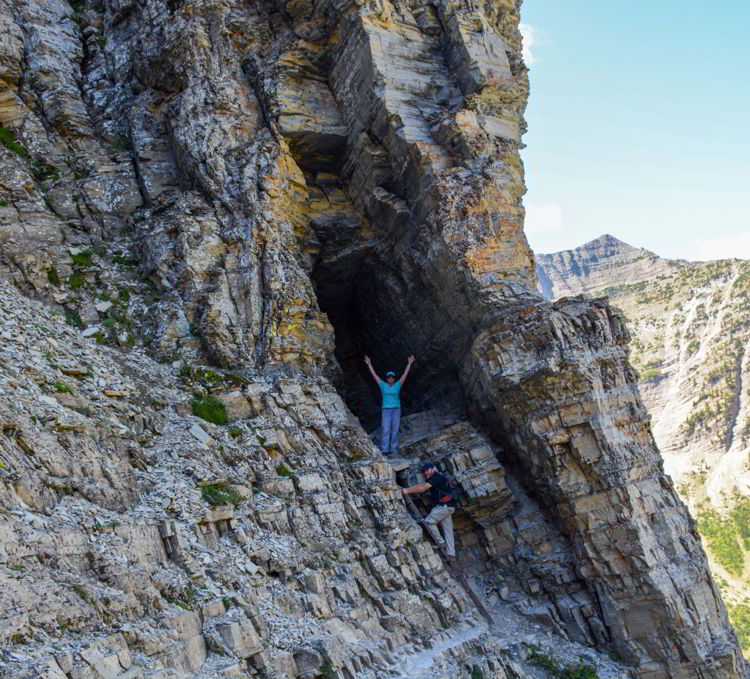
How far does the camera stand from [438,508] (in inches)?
664

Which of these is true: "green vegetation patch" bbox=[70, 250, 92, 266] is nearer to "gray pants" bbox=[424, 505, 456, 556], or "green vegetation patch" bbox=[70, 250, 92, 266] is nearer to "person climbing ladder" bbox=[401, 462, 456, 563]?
"person climbing ladder" bbox=[401, 462, 456, 563]

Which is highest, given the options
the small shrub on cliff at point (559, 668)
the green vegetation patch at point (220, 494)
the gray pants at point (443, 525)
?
the green vegetation patch at point (220, 494)

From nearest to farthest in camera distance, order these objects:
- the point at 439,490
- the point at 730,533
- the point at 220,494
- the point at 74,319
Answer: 1. the point at 220,494
2. the point at 74,319
3. the point at 439,490
4. the point at 730,533

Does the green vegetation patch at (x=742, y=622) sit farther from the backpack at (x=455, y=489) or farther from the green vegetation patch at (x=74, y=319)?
the green vegetation patch at (x=74, y=319)

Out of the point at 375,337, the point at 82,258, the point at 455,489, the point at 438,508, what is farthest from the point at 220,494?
the point at 375,337

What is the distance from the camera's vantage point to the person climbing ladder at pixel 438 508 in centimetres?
1686

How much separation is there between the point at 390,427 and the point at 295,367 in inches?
138

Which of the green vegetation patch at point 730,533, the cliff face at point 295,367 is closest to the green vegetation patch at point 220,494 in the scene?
the cliff face at point 295,367

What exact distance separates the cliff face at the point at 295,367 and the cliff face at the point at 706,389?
3700 centimetres

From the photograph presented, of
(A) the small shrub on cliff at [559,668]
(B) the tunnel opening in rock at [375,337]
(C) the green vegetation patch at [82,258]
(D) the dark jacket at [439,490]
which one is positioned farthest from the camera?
(B) the tunnel opening in rock at [375,337]

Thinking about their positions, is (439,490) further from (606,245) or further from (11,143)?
(606,245)

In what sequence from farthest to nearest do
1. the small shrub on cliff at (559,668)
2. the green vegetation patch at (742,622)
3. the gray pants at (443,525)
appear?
the green vegetation patch at (742,622)
the gray pants at (443,525)
the small shrub on cliff at (559,668)

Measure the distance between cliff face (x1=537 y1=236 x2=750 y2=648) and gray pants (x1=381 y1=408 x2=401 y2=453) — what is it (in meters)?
38.5

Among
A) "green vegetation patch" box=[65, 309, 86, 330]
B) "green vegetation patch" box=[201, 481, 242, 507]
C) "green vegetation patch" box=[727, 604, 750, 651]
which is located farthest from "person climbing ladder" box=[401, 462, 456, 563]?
"green vegetation patch" box=[727, 604, 750, 651]
